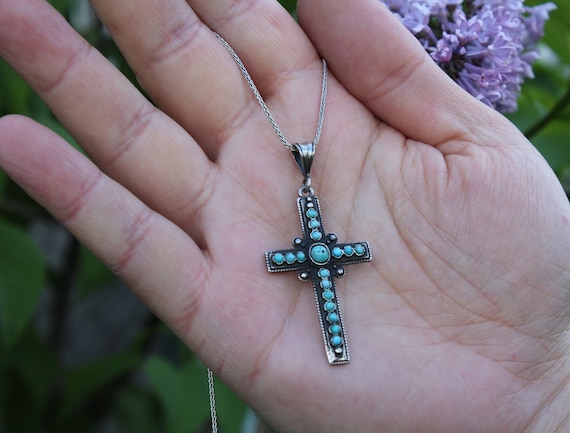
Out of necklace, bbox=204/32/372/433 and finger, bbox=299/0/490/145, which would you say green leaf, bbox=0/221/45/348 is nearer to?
necklace, bbox=204/32/372/433

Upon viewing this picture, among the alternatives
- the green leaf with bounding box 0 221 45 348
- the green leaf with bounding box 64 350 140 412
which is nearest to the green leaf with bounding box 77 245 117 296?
the green leaf with bounding box 64 350 140 412

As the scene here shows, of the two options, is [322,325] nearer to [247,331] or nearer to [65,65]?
[247,331]

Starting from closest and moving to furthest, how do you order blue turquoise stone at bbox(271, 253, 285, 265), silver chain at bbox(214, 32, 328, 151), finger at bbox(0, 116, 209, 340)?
finger at bbox(0, 116, 209, 340) → blue turquoise stone at bbox(271, 253, 285, 265) → silver chain at bbox(214, 32, 328, 151)

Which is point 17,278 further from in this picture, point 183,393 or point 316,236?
point 316,236

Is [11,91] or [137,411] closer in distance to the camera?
[11,91]

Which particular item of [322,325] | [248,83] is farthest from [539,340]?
[248,83]

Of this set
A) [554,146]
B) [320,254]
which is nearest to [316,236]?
[320,254]

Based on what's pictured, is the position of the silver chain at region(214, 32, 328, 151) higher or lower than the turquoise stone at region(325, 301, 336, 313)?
higher
